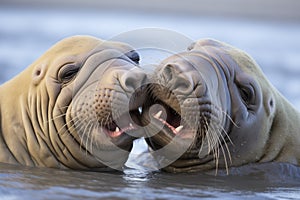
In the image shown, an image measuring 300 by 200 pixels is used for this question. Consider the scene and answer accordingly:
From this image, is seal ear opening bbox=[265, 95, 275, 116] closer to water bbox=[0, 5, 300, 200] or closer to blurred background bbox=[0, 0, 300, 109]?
water bbox=[0, 5, 300, 200]

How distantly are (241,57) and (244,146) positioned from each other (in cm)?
86

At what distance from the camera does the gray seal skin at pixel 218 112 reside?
7969 mm

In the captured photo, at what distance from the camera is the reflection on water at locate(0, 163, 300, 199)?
23.6 feet

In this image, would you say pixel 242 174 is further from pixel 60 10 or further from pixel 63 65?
pixel 60 10

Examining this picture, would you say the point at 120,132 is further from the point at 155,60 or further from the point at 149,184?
the point at 155,60

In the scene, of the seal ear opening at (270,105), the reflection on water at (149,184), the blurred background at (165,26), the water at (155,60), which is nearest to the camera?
the reflection on water at (149,184)

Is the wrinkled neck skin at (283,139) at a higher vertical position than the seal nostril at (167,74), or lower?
lower

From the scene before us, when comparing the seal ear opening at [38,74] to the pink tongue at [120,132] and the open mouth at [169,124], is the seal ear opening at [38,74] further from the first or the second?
the open mouth at [169,124]

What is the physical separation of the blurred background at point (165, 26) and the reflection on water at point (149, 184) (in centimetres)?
720

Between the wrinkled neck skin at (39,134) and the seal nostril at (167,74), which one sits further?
the wrinkled neck skin at (39,134)

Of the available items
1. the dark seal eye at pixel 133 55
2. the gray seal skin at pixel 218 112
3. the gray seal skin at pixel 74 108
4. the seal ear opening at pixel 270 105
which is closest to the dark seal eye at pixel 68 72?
the gray seal skin at pixel 74 108

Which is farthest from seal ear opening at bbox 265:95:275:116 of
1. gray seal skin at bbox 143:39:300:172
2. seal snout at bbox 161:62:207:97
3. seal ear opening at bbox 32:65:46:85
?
seal ear opening at bbox 32:65:46:85

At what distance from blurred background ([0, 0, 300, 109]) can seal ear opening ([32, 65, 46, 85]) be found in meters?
7.87

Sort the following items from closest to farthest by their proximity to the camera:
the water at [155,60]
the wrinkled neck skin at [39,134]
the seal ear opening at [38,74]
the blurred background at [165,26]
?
the water at [155,60] → the wrinkled neck skin at [39,134] → the seal ear opening at [38,74] → the blurred background at [165,26]
